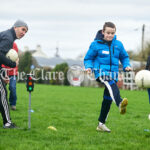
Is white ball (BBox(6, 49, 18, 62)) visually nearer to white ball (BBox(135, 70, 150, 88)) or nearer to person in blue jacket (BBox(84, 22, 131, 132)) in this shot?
person in blue jacket (BBox(84, 22, 131, 132))

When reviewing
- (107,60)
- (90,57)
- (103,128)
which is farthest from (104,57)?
(103,128)

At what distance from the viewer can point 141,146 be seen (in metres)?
4.93

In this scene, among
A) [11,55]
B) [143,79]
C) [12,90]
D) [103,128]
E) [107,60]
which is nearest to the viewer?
[143,79]

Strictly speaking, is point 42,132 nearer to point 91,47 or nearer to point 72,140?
point 72,140

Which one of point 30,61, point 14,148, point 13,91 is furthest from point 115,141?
point 30,61

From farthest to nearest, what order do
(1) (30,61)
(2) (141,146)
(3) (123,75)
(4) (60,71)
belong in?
(1) (30,61) < (4) (60,71) < (3) (123,75) < (2) (141,146)

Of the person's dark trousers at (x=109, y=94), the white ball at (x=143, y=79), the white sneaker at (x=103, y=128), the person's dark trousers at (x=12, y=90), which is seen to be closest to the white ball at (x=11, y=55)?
the person's dark trousers at (x=109, y=94)

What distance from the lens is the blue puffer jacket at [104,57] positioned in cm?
600

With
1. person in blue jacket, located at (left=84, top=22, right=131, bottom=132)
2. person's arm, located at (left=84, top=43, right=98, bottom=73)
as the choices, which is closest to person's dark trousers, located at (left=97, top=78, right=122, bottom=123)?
person in blue jacket, located at (left=84, top=22, right=131, bottom=132)

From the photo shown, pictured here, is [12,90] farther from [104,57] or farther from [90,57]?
[104,57]

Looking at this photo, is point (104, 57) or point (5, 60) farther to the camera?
point (104, 57)

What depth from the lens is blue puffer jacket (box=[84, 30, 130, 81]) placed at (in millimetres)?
6004

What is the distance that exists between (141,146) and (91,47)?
2.16 meters

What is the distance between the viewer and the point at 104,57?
6.01m
